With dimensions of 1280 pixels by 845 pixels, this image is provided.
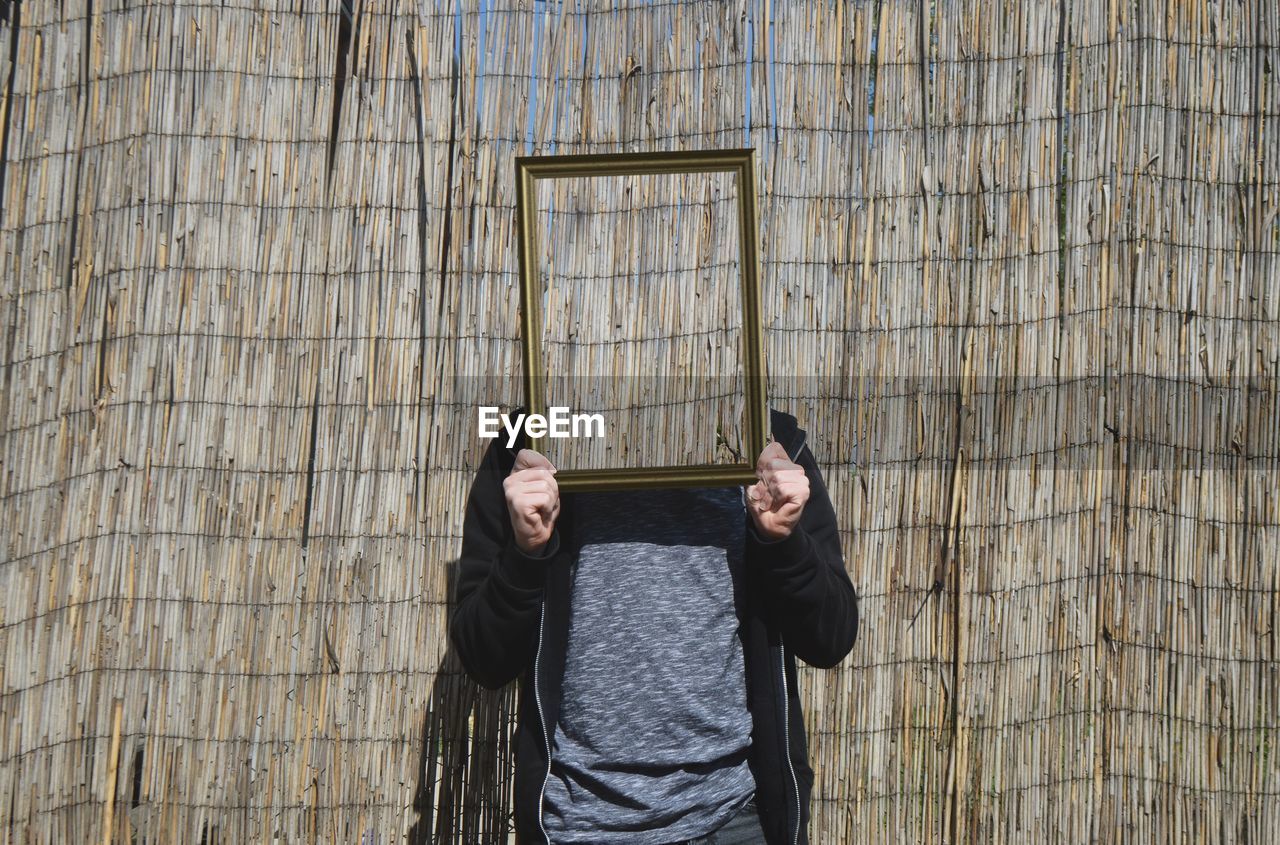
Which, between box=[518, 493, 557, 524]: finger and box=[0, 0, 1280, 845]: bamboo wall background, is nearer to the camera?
box=[518, 493, 557, 524]: finger

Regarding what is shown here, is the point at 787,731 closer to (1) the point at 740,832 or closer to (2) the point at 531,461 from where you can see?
(1) the point at 740,832

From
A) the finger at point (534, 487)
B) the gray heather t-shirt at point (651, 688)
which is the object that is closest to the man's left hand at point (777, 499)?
the gray heather t-shirt at point (651, 688)

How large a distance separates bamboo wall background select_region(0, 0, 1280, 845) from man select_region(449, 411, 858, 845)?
738 millimetres

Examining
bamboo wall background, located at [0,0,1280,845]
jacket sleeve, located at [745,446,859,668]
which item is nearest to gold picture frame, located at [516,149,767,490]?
jacket sleeve, located at [745,446,859,668]

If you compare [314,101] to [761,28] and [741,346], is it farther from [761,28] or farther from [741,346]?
[741,346]

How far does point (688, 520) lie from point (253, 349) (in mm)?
1177

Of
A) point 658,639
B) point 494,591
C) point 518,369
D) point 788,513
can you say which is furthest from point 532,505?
point 518,369

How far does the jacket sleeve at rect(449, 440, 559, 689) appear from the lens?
1.75 m

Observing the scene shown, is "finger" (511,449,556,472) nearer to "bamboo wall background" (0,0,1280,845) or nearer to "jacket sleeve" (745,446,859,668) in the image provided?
"jacket sleeve" (745,446,859,668)

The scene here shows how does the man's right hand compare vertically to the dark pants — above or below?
above

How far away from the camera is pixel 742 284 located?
1.87 meters

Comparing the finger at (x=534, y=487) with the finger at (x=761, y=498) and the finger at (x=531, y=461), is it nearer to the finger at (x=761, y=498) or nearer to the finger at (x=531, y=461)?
the finger at (x=531, y=461)


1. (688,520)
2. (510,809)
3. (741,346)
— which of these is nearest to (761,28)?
(741,346)

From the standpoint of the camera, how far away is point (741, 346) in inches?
74.4
